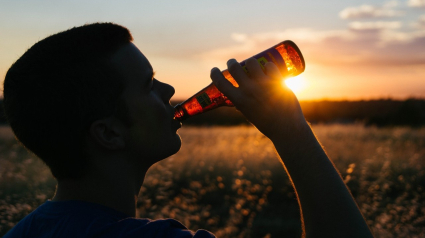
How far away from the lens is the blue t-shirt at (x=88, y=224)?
95 centimetres

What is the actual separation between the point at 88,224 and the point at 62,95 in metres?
0.40

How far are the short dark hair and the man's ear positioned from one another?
0.02 m

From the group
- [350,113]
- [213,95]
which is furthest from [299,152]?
[350,113]

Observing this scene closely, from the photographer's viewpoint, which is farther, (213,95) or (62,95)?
(213,95)

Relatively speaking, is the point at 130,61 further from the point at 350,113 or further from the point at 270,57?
the point at 350,113

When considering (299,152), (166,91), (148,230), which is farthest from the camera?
(166,91)

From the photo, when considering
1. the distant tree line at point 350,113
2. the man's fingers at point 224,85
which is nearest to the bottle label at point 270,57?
the man's fingers at point 224,85

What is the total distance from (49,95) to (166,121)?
399mm

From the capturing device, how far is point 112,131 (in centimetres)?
121

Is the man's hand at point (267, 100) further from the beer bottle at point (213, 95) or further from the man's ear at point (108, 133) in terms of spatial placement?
the beer bottle at point (213, 95)

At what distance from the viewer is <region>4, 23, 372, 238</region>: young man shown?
1.01 metres

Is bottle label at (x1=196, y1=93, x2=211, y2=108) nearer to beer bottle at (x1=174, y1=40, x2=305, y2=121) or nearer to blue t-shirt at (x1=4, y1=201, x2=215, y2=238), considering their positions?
beer bottle at (x1=174, y1=40, x2=305, y2=121)

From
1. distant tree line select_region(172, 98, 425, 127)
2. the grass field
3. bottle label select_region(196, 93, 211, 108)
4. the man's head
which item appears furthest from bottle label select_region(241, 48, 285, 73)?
distant tree line select_region(172, 98, 425, 127)

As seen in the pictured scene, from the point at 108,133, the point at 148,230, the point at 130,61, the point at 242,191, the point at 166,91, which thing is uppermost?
the point at 130,61
